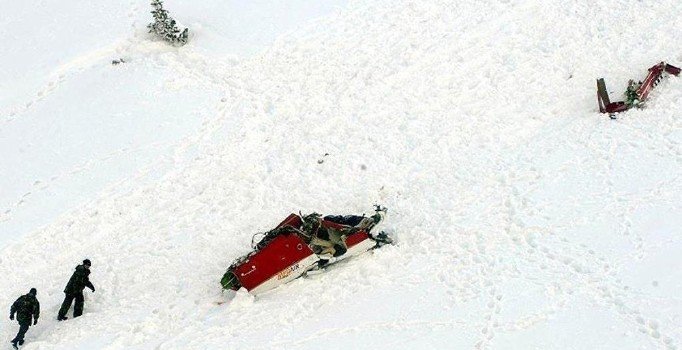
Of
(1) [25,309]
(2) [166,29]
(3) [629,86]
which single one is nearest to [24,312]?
(1) [25,309]

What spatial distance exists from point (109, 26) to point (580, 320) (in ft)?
60.1

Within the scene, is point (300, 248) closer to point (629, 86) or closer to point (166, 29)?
point (629, 86)

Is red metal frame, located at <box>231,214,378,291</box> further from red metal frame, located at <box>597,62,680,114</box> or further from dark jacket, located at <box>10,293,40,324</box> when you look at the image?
red metal frame, located at <box>597,62,680,114</box>

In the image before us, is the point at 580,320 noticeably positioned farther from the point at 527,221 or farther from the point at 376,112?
the point at 376,112

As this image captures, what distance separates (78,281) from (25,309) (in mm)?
1051

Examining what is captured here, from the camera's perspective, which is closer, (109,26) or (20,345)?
(20,345)

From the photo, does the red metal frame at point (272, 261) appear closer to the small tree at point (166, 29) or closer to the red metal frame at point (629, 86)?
the red metal frame at point (629, 86)

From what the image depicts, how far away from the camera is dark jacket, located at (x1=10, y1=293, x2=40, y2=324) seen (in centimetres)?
1155

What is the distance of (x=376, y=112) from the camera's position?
1739 centimetres

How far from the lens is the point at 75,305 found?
12422 millimetres

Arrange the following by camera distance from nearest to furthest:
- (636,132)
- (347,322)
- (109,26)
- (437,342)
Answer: (437,342)
(347,322)
(636,132)
(109,26)

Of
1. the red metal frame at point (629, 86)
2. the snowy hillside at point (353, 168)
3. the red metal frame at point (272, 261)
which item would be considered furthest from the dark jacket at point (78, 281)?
the red metal frame at point (629, 86)

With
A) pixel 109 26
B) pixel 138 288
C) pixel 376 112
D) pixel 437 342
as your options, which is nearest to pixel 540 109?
pixel 376 112

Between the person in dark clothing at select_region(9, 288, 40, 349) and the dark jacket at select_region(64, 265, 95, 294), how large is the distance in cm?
66
